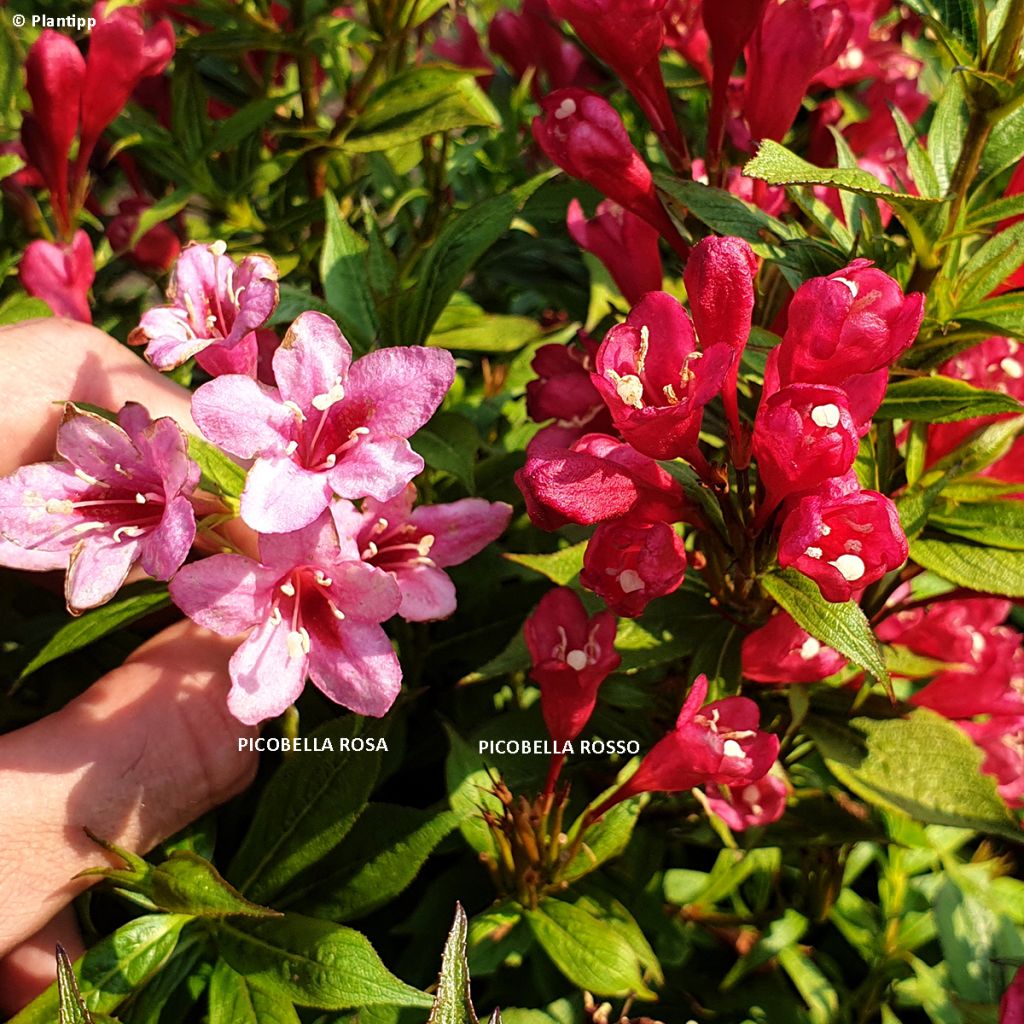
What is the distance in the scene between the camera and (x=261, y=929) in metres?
1.03

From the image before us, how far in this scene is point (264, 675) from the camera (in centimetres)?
88

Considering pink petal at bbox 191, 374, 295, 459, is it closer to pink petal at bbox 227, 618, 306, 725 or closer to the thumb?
pink petal at bbox 227, 618, 306, 725

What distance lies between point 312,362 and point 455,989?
51 cm

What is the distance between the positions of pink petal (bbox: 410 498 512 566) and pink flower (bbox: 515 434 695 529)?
0.20m

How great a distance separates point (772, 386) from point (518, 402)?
2.33ft

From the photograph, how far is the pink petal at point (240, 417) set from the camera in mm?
828

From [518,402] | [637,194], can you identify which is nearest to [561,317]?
[518,402]

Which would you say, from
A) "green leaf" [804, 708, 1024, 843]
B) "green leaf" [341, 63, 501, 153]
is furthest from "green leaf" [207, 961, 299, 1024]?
"green leaf" [341, 63, 501, 153]

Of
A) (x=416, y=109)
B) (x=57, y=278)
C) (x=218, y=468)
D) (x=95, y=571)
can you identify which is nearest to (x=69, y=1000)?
(x=95, y=571)

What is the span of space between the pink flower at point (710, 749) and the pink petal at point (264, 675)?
0.34m

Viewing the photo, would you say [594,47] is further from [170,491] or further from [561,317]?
[561,317]

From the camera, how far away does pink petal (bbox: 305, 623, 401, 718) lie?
0.89 metres

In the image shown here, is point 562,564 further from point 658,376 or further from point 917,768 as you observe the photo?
point 917,768

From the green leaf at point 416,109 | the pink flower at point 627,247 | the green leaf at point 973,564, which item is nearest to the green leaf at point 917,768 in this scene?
the green leaf at point 973,564
